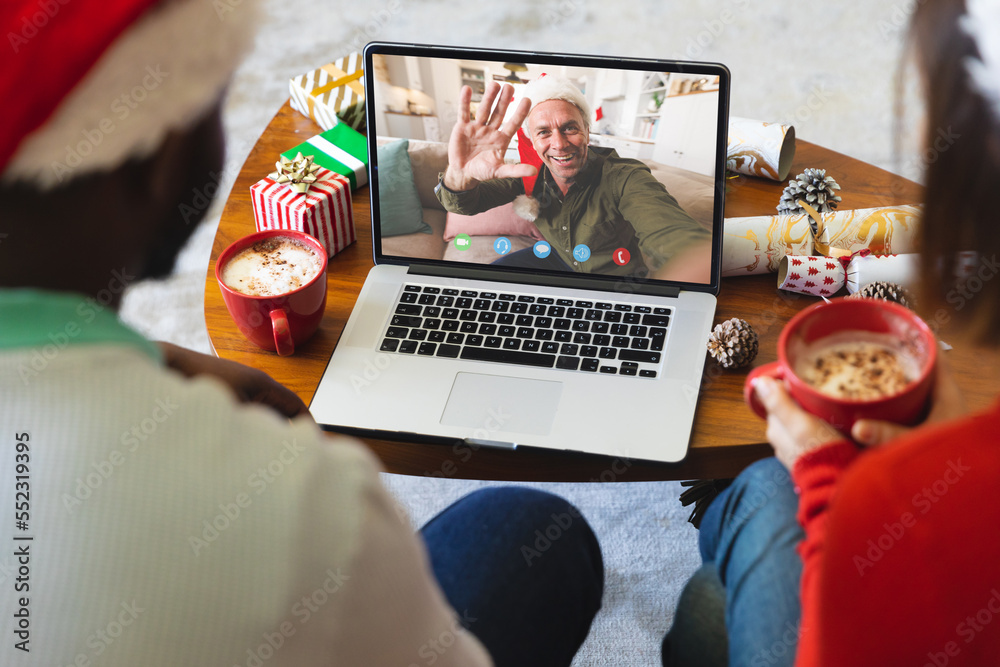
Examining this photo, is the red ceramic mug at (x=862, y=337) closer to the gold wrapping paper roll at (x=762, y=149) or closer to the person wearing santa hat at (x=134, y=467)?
the person wearing santa hat at (x=134, y=467)

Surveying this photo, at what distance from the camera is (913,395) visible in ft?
2.26

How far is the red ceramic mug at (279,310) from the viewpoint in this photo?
102 centimetres

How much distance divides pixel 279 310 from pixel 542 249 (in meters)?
0.35

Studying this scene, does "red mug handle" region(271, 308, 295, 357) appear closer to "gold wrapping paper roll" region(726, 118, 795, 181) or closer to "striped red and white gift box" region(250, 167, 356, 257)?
"striped red and white gift box" region(250, 167, 356, 257)

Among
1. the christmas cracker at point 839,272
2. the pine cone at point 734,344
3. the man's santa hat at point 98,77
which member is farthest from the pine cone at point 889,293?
the man's santa hat at point 98,77

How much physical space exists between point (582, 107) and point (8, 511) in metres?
0.79

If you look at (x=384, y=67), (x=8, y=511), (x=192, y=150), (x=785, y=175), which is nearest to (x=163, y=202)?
(x=192, y=150)

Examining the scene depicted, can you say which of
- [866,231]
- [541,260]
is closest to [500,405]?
[541,260]

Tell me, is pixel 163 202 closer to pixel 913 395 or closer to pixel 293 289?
pixel 293 289

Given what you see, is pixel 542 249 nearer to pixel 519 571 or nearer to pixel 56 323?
pixel 519 571

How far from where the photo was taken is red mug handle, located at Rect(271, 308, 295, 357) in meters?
1.02

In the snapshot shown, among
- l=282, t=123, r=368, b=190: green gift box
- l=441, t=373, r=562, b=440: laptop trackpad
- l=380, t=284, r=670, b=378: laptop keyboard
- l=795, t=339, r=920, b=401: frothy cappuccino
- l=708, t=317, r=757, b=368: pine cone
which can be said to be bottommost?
l=441, t=373, r=562, b=440: laptop trackpad

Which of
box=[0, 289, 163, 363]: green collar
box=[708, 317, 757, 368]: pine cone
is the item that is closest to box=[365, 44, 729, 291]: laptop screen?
box=[708, 317, 757, 368]: pine cone

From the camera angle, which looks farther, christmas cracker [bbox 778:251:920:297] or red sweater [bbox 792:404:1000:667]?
christmas cracker [bbox 778:251:920:297]
